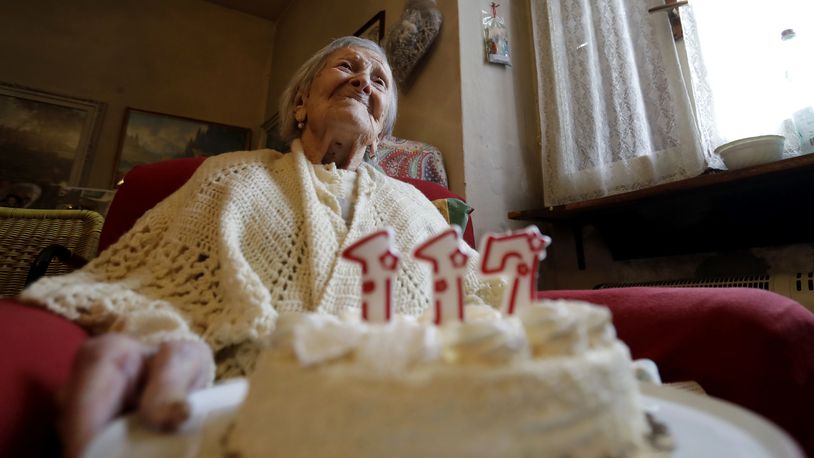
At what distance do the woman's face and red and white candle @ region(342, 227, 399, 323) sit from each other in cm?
72

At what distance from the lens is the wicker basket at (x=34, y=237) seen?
4.26ft

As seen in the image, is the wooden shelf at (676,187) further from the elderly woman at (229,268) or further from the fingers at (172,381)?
the fingers at (172,381)

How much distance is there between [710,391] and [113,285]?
851 mm

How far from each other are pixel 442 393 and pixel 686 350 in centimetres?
50

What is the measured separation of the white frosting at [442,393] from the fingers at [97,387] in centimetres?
10

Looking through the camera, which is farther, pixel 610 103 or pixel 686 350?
pixel 610 103

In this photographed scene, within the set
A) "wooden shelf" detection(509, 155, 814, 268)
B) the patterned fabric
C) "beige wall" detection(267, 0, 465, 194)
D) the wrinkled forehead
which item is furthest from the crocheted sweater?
"beige wall" detection(267, 0, 465, 194)

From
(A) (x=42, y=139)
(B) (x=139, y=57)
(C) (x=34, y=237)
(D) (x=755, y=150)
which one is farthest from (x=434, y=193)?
(B) (x=139, y=57)

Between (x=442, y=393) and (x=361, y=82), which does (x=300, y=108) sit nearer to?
(x=361, y=82)

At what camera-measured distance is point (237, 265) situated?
0.64m

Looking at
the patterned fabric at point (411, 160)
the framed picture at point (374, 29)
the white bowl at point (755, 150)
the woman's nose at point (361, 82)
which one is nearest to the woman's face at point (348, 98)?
the woman's nose at point (361, 82)

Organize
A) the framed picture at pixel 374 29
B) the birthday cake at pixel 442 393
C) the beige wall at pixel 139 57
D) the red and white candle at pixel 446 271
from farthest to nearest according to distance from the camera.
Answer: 1. the beige wall at pixel 139 57
2. the framed picture at pixel 374 29
3. the red and white candle at pixel 446 271
4. the birthday cake at pixel 442 393

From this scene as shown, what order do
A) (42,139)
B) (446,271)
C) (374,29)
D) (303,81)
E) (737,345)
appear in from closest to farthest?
(446,271)
(737,345)
(303,81)
(374,29)
(42,139)

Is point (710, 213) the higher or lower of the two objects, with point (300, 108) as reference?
lower
